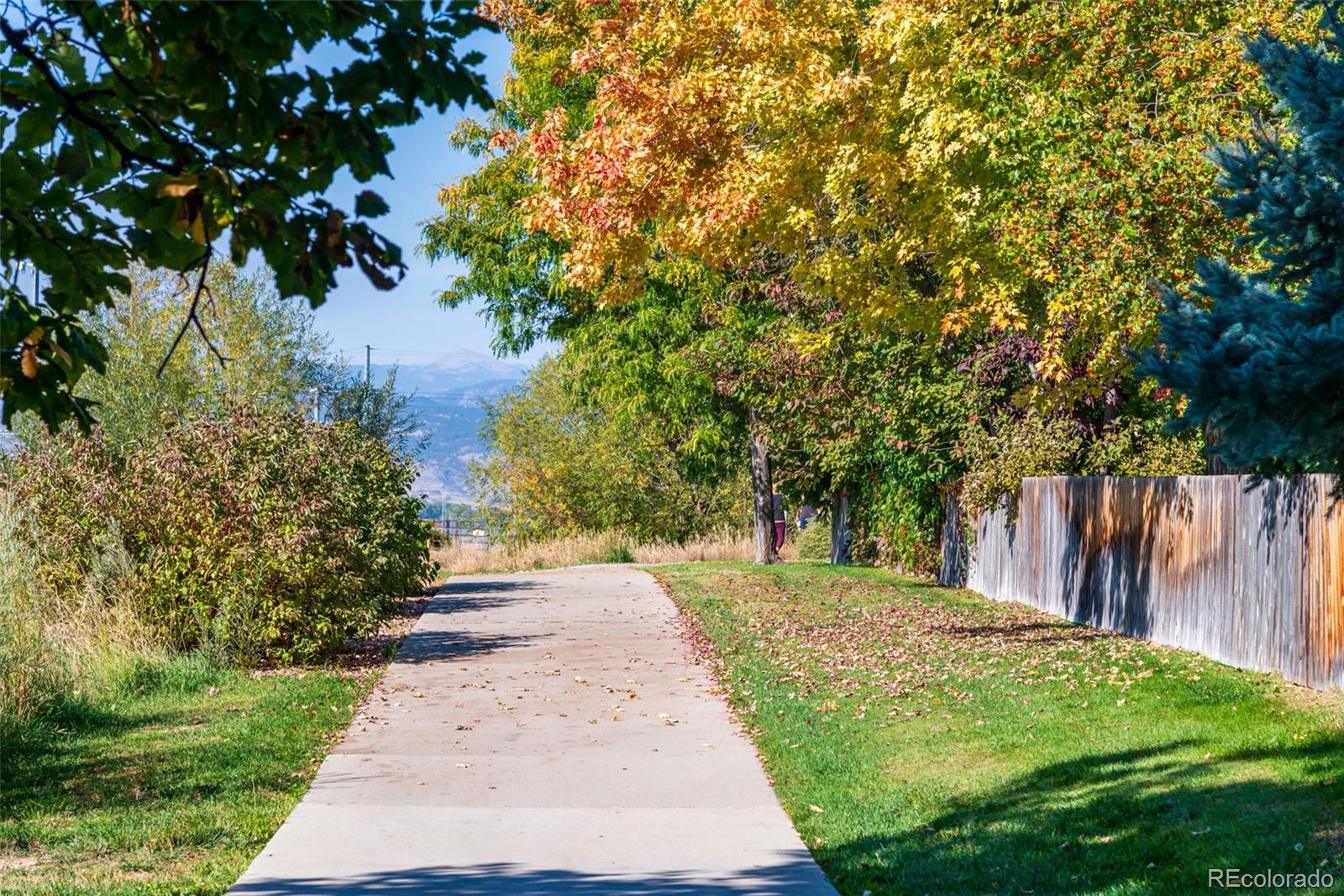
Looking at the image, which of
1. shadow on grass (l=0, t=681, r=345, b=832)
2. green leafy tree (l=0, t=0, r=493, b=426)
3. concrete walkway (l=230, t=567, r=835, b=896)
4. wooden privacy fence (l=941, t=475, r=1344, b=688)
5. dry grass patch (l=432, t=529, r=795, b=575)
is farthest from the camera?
dry grass patch (l=432, t=529, r=795, b=575)

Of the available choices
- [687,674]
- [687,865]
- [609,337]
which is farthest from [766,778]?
[609,337]

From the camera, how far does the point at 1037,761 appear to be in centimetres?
899

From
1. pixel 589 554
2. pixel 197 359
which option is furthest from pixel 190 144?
pixel 589 554

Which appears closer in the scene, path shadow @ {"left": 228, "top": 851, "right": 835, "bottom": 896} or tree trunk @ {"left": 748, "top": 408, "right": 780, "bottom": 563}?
path shadow @ {"left": 228, "top": 851, "right": 835, "bottom": 896}

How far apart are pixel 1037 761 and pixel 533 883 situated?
3862 mm

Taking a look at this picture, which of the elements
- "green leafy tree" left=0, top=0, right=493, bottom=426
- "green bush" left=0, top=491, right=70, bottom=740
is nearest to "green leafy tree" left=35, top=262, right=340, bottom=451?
"green bush" left=0, top=491, right=70, bottom=740

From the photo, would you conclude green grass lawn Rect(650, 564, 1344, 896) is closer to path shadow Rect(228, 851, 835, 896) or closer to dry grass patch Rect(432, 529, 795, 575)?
path shadow Rect(228, 851, 835, 896)

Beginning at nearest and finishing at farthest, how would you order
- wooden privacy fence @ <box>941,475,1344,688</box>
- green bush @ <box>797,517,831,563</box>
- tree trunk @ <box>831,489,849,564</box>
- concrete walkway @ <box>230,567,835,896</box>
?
concrete walkway @ <box>230,567,835,896</box>
wooden privacy fence @ <box>941,475,1344,688</box>
tree trunk @ <box>831,489,849,564</box>
green bush @ <box>797,517,831,563</box>

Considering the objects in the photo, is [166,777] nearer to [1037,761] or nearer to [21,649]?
[21,649]

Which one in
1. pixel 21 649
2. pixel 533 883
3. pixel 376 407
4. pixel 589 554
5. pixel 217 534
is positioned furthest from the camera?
pixel 376 407

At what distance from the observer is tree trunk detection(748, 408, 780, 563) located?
30.0 metres

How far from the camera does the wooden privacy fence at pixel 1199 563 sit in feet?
34.6

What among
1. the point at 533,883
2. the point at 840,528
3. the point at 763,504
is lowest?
the point at 533,883

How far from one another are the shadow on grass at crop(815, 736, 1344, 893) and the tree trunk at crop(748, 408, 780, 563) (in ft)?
69.9
